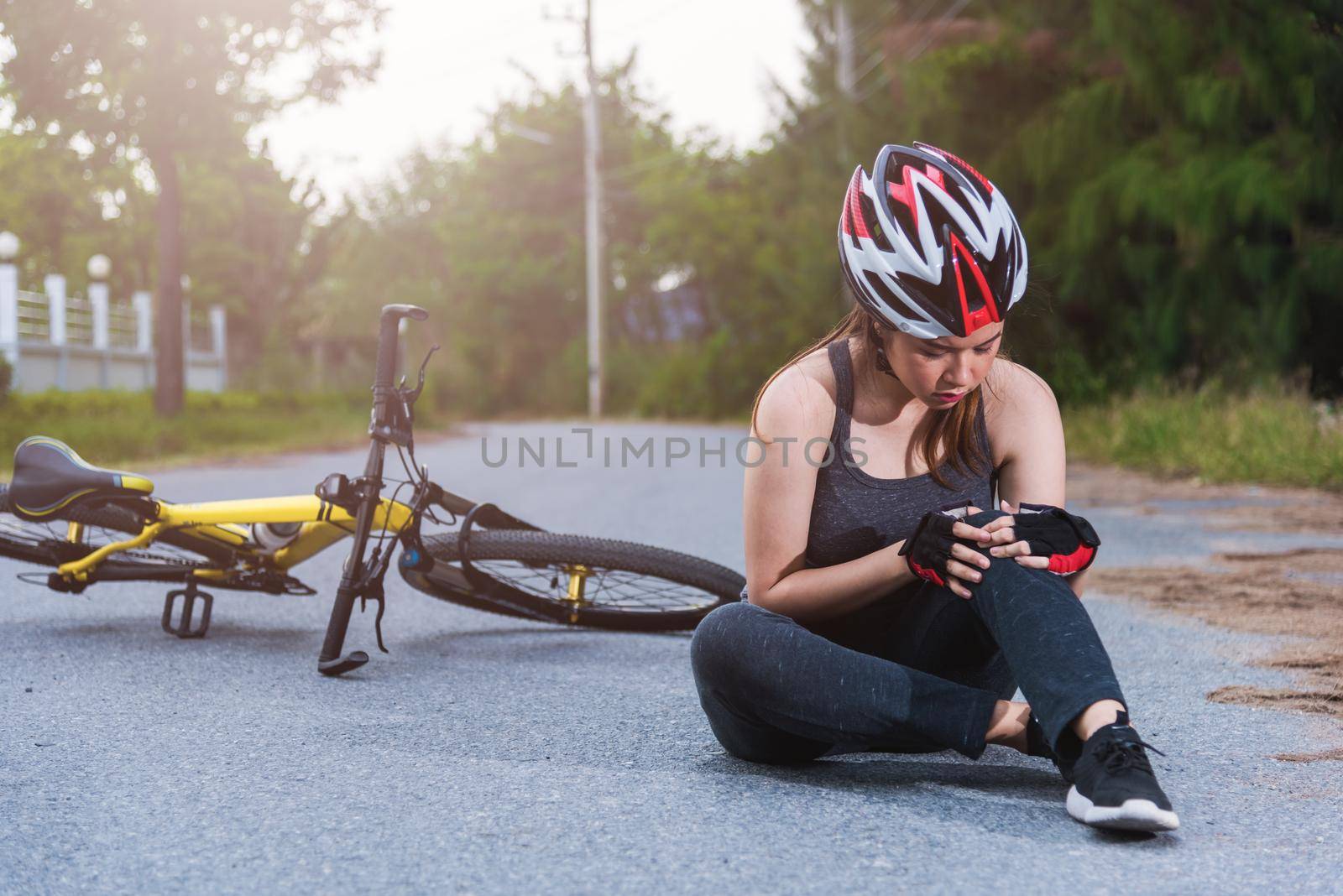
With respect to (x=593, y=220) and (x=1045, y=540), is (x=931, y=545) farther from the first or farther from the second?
(x=593, y=220)

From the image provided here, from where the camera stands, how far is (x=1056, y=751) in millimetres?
2449

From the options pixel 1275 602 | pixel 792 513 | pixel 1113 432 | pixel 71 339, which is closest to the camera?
pixel 792 513

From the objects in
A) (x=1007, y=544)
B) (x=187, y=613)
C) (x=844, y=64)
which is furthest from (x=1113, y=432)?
(x=844, y=64)

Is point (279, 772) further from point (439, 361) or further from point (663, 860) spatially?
point (439, 361)

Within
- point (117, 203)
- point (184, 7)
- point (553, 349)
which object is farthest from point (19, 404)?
point (553, 349)

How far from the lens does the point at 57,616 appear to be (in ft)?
15.9

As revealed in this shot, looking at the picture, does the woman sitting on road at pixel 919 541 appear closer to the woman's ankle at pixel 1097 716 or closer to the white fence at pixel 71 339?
the woman's ankle at pixel 1097 716

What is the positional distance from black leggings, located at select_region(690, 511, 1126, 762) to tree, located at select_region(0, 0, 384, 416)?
17.0 metres

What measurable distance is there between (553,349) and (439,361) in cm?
424

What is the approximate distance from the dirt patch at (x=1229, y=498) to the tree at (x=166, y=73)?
1259cm

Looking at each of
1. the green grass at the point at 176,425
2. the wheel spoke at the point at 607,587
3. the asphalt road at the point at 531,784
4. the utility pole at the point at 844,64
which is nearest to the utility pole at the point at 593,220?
the green grass at the point at 176,425

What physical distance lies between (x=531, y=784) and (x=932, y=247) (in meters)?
1.32

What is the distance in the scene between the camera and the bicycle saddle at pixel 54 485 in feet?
13.8

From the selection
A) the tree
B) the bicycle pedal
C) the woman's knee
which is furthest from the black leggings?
the tree
